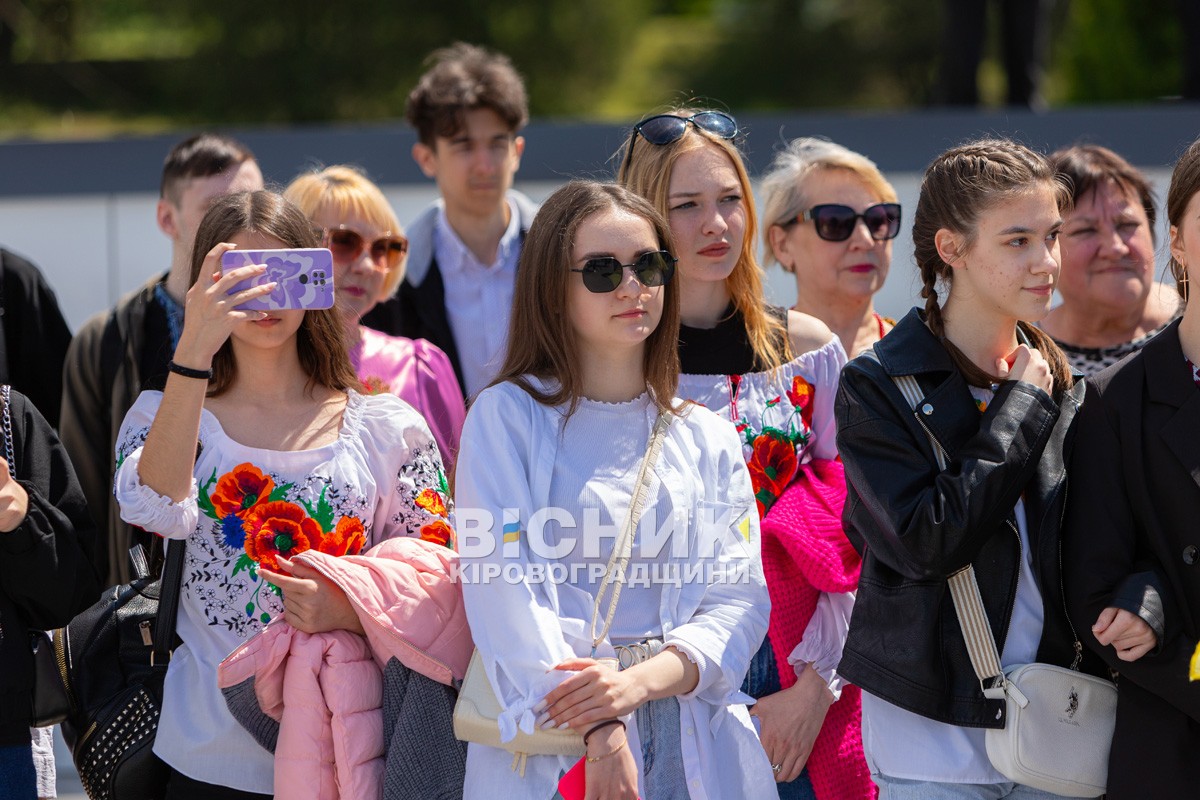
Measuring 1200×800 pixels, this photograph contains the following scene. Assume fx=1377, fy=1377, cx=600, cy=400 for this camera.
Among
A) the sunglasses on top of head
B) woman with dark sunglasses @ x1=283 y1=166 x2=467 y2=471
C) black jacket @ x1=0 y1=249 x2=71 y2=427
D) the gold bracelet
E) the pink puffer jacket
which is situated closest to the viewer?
the gold bracelet

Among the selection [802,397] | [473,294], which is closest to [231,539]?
[802,397]

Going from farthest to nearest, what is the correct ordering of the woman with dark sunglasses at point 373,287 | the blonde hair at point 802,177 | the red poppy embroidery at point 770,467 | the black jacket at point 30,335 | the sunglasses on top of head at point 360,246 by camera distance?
the black jacket at point 30,335, the sunglasses on top of head at point 360,246, the blonde hair at point 802,177, the woman with dark sunglasses at point 373,287, the red poppy embroidery at point 770,467

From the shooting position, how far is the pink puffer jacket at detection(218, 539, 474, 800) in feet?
9.01

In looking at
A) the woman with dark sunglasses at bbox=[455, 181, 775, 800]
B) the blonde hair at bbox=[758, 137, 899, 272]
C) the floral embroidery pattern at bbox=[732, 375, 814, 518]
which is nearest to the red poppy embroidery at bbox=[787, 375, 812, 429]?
the floral embroidery pattern at bbox=[732, 375, 814, 518]

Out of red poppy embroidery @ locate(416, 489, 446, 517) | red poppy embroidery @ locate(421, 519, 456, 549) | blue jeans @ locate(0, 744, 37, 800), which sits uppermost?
red poppy embroidery @ locate(416, 489, 446, 517)

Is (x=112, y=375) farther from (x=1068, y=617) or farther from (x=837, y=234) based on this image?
(x=1068, y=617)

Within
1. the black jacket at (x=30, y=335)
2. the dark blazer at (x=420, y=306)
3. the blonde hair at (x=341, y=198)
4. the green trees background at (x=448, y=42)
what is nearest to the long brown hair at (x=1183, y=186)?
the dark blazer at (x=420, y=306)

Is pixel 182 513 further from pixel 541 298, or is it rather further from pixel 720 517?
pixel 720 517

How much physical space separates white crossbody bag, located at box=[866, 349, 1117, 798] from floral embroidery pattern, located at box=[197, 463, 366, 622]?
1.32m

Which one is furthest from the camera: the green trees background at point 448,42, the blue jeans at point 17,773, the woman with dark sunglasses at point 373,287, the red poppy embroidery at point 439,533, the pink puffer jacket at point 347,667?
the green trees background at point 448,42

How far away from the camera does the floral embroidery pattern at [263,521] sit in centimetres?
295

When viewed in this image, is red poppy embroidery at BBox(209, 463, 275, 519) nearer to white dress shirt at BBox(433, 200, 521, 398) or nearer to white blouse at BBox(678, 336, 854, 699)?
white blouse at BBox(678, 336, 854, 699)

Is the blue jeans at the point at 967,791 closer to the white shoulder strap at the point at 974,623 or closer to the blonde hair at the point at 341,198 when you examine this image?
the white shoulder strap at the point at 974,623

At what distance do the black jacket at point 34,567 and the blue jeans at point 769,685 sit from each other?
4.78 ft
